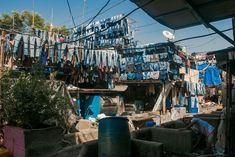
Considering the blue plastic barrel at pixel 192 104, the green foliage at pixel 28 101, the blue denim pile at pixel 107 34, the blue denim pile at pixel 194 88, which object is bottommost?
the blue plastic barrel at pixel 192 104

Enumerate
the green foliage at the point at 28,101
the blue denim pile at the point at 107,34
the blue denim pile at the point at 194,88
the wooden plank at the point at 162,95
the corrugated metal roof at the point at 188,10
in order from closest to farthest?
→ the corrugated metal roof at the point at 188,10
the green foliage at the point at 28,101
the blue denim pile at the point at 107,34
the wooden plank at the point at 162,95
the blue denim pile at the point at 194,88

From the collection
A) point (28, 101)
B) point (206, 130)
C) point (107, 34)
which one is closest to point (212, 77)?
point (107, 34)

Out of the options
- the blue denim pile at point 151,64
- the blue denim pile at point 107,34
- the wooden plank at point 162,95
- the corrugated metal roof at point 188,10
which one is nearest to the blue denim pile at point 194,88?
the blue denim pile at point 151,64

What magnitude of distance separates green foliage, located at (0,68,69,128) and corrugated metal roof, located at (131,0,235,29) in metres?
2.53

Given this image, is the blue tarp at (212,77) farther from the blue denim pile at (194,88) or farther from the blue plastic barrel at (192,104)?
the blue plastic barrel at (192,104)

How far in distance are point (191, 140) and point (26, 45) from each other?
9.35 m

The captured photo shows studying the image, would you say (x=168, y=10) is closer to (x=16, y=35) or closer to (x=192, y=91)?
(x=16, y=35)

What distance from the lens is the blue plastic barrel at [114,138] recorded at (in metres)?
4.00

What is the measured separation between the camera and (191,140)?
234 inches

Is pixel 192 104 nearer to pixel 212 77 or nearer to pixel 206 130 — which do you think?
pixel 212 77

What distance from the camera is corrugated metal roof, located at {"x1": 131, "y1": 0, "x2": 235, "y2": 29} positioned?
4.49 meters

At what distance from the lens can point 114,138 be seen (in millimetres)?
4027

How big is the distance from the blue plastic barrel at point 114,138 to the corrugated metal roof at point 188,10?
2.13 m

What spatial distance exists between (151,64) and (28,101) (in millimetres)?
15774
